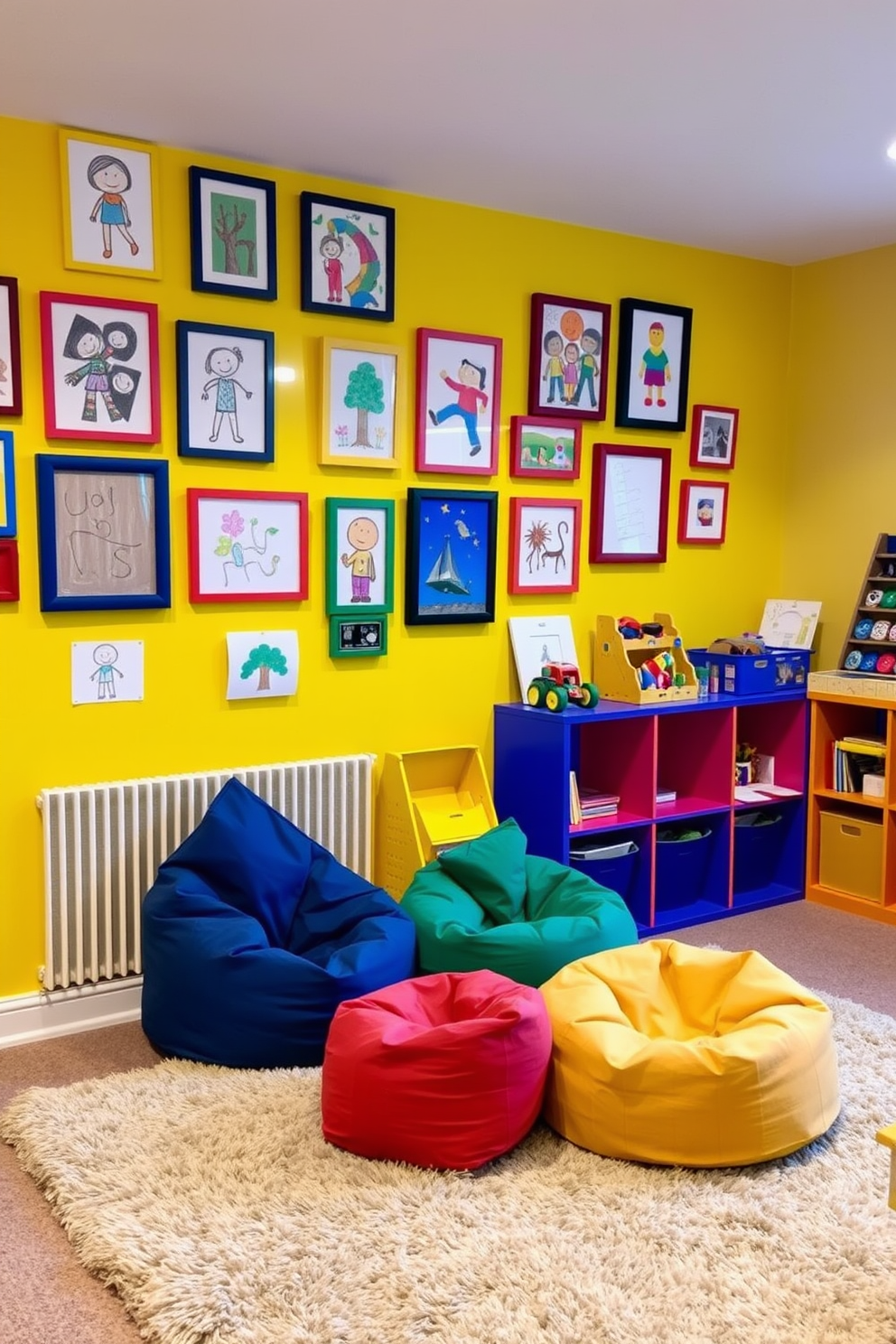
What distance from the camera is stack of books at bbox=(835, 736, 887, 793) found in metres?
4.41

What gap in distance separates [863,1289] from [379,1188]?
3.10 ft

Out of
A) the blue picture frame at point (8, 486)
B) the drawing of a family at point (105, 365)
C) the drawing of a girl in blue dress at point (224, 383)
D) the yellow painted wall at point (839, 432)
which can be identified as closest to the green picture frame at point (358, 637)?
the drawing of a girl in blue dress at point (224, 383)

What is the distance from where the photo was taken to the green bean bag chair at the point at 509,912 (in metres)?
3.08

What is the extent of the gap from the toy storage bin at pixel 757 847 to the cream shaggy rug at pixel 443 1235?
5.86ft

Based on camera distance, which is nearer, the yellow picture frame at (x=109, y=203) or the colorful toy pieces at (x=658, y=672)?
the yellow picture frame at (x=109, y=203)

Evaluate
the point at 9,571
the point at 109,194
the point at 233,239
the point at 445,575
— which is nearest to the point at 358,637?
the point at 445,575

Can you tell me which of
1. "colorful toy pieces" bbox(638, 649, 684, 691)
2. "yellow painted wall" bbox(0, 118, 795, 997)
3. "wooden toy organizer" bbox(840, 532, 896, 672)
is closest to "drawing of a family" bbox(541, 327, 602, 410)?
"yellow painted wall" bbox(0, 118, 795, 997)

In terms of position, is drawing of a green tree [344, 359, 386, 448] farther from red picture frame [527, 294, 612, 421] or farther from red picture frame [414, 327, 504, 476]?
red picture frame [527, 294, 612, 421]

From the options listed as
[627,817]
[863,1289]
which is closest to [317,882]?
[627,817]

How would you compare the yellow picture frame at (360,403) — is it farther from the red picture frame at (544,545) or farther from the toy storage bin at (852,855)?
the toy storage bin at (852,855)

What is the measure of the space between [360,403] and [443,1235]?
8.14ft

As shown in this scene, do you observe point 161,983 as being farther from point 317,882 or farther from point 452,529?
point 452,529

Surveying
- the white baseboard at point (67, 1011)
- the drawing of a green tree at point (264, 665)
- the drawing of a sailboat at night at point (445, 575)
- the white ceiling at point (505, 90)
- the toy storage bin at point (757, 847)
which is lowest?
the white baseboard at point (67, 1011)

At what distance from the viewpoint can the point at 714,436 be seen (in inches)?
184
